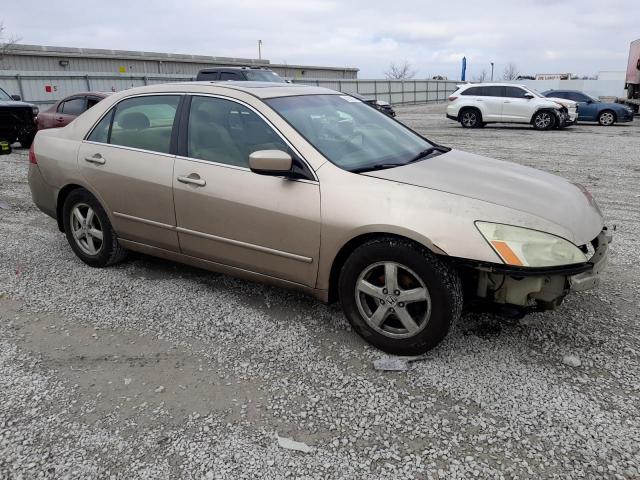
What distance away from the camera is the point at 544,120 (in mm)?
18547

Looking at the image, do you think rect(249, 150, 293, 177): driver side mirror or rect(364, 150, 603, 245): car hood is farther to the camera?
rect(249, 150, 293, 177): driver side mirror

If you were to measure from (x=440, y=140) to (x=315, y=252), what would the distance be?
1313 cm

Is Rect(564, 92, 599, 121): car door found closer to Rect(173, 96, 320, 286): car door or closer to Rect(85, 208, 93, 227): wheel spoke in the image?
Rect(173, 96, 320, 286): car door

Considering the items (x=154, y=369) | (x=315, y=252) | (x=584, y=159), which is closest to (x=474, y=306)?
(x=315, y=252)

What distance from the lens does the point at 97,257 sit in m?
4.53

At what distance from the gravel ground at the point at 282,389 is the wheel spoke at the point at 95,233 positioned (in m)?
0.37

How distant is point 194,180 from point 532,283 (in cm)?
232

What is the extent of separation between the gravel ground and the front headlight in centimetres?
38

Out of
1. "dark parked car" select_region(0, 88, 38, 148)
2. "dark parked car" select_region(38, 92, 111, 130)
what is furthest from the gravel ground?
"dark parked car" select_region(0, 88, 38, 148)

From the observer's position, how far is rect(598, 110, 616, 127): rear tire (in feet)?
66.6

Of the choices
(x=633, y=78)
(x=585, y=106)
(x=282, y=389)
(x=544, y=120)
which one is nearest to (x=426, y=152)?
(x=282, y=389)

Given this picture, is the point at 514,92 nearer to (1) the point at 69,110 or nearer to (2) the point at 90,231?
(1) the point at 69,110

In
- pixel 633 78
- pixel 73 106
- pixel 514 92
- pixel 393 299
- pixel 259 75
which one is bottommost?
pixel 393 299

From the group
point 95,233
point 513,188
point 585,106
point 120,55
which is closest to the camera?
point 513,188
